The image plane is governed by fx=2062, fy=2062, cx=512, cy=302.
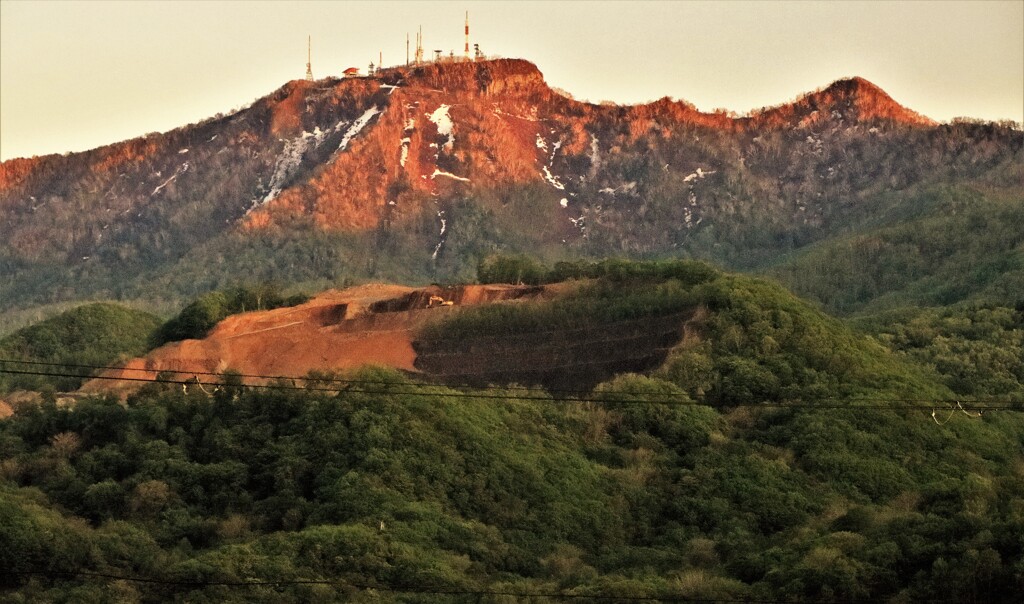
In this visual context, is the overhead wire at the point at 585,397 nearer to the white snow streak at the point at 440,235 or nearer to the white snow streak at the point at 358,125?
the white snow streak at the point at 440,235

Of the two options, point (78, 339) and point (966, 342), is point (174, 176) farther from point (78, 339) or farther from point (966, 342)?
point (966, 342)

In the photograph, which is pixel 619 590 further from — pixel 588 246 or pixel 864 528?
pixel 588 246

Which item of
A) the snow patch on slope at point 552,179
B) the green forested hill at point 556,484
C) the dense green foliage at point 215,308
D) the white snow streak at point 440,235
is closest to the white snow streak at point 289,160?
the white snow streak at point 440,235

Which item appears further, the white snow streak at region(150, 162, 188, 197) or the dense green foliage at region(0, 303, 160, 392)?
the white snow streak at region(150, 162, 188, 197)

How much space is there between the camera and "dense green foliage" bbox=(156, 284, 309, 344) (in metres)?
102

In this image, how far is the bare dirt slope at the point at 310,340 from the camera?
3824 inches

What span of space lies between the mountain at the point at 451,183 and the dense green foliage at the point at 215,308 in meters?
54.5

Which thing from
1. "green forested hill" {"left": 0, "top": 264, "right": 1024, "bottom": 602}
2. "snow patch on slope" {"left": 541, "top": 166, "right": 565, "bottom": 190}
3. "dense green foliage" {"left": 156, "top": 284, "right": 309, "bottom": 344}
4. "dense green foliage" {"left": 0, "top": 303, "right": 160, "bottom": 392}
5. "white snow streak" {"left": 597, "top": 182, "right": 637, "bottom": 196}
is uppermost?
"snow patch on slope" {"left": 541, "top": 166, "right": 565, "bottom": 190}

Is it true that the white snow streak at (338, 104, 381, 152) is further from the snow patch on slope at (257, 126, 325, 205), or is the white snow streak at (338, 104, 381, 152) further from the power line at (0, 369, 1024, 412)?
the power line at (0, 369, 1024, 412)

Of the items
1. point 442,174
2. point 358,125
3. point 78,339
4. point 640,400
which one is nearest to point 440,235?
point 442,174

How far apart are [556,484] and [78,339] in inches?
1886

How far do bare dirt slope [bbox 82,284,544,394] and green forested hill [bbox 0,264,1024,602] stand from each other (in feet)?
12.9

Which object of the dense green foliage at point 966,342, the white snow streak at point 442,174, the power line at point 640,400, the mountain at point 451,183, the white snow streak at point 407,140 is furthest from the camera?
the white snow streak at point 407,140

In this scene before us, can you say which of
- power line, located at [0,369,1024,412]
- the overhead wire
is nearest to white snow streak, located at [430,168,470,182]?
the overhead wire
